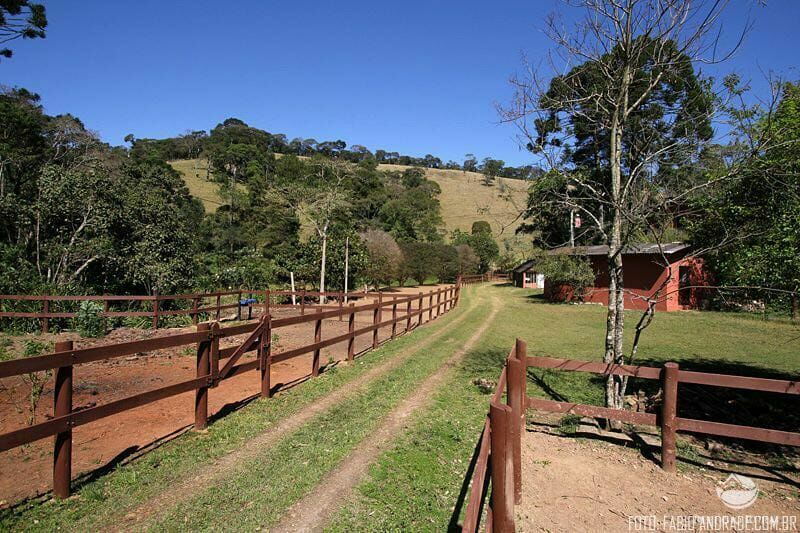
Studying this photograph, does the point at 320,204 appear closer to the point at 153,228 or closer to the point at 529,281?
the point at 153,228

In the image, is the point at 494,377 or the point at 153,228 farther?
the point at 153,228

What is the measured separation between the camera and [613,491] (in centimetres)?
457

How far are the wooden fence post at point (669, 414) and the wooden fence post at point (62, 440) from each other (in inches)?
228

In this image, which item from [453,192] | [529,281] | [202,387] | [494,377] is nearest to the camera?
[202,387]

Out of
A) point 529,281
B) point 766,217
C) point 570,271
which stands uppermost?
point 766,217

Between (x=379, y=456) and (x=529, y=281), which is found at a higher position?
(x=529, y=281)

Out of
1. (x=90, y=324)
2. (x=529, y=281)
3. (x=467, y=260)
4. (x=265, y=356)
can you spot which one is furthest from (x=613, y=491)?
(x=467, y=260)

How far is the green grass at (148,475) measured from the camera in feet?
11.0

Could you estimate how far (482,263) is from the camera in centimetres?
6291

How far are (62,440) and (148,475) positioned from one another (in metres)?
0.80

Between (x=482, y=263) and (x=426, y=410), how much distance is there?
57.6 meters

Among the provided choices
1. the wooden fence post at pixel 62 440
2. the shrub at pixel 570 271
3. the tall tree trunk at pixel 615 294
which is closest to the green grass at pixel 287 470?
the wooden fence post at pixel 62 440

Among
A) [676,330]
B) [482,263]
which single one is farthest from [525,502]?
[482,263]

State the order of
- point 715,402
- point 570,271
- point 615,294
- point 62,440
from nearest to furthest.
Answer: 1. point 62,440
2. point 615,294
3. point 715,402
4. point 570,271
